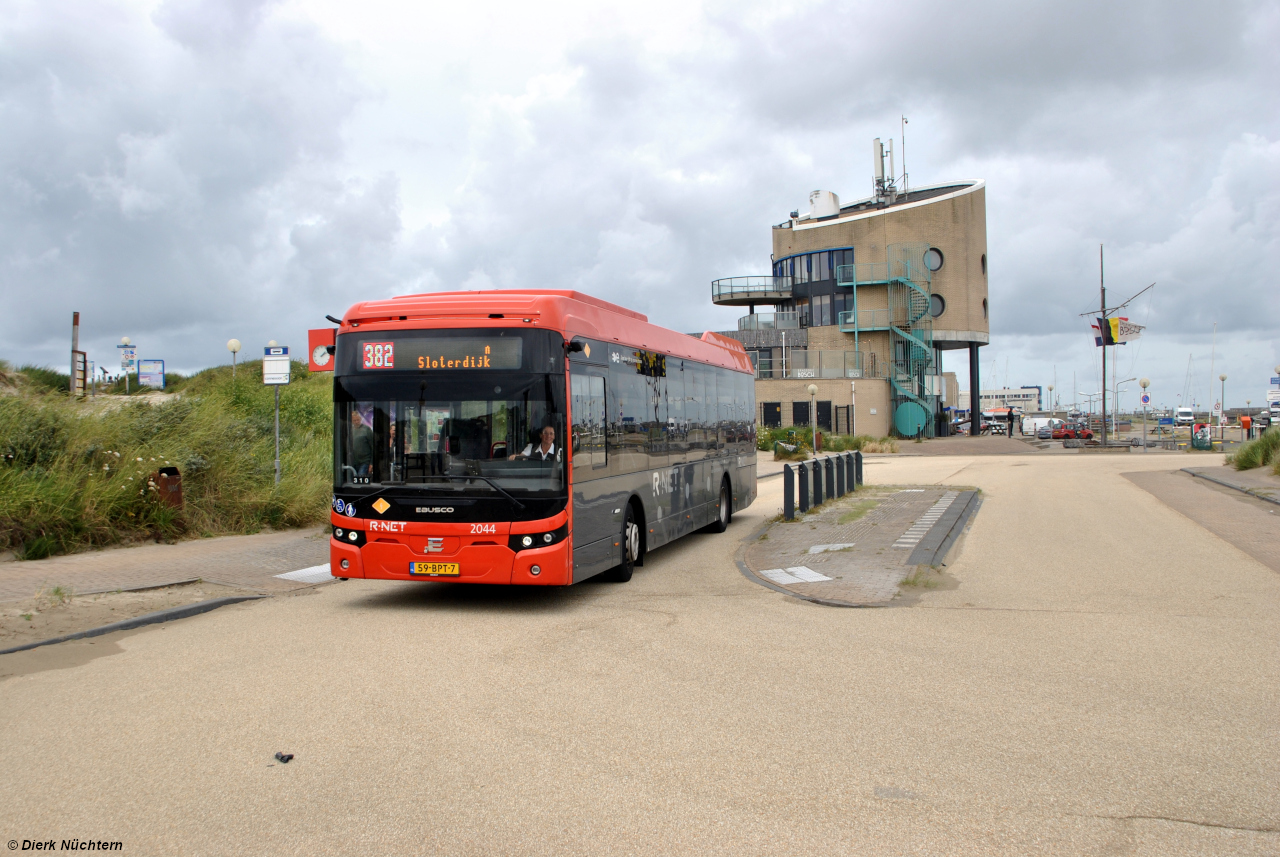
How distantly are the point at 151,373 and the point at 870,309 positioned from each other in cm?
4483

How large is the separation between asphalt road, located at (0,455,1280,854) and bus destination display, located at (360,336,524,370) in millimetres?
2374

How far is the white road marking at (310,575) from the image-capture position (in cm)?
1125

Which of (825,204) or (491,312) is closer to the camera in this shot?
(491,312)

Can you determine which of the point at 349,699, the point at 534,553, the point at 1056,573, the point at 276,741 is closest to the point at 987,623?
the point at 1056,573

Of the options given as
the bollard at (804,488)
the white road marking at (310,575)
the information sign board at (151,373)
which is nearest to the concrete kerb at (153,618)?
the white road marking at (310,575)

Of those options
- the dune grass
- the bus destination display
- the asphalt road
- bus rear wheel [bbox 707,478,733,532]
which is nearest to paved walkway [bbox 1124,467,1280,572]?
the dune grass

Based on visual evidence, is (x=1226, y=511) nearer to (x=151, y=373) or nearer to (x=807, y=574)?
(x=807, y=574)

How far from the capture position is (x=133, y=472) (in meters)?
13.7

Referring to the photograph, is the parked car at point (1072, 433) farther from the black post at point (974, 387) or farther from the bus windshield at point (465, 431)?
the bus windshield at point (465, 431)

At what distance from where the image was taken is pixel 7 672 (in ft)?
22.6

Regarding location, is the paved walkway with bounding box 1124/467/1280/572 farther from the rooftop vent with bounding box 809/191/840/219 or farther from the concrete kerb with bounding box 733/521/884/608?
the rooftop vent with bounding box 809/191/840/219

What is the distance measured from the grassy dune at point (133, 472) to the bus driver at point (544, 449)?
22.2 ft

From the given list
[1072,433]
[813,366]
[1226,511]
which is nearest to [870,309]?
[813,366]

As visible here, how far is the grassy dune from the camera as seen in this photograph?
12188 mm
